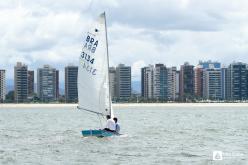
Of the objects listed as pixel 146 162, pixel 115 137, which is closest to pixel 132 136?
pixel 115 137

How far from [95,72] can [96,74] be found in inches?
7.5

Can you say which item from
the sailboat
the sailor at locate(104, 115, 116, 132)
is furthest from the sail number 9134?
the sailor at locate(104, 115, 116, 132)

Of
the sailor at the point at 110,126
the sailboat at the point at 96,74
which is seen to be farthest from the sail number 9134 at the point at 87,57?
the sailor at the point at 110,126

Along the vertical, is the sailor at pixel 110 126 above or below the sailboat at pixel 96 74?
below

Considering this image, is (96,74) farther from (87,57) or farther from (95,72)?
(87,57)

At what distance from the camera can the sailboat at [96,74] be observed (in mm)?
59469

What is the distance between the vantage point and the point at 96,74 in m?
60.2

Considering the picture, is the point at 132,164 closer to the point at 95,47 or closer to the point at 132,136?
the point at 95,47

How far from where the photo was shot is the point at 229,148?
5644 centimetres

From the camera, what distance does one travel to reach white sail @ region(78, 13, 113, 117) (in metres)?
59.5

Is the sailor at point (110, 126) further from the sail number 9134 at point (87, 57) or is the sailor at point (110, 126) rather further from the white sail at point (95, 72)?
the sail number 9134 at point (87, 57)

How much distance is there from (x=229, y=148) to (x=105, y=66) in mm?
11964

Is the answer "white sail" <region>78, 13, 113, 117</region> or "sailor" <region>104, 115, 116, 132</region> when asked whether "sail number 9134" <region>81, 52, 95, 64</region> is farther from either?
"sailor" <region>104, 115, 116, 132</region>

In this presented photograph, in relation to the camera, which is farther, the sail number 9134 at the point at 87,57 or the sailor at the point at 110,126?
the sail number 9134 at the point at 87,57
